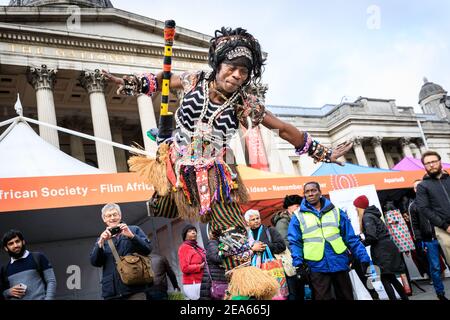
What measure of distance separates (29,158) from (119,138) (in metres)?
19.7

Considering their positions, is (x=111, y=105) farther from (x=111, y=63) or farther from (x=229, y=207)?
(x=229, y=207)

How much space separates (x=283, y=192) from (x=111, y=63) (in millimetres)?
16389

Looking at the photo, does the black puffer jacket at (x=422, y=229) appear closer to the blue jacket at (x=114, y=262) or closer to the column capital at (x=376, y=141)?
the blue jacket at (x=114, y=262)

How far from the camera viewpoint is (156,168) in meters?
2.64

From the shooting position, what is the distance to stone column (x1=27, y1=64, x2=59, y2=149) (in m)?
18.3

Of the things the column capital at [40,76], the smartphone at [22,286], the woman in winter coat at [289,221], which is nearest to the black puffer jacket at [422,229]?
the woman in winter coat at [289,221]

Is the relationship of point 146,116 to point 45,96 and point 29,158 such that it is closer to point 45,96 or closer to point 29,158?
point 45,96

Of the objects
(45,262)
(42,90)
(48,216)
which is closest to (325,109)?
(42,90)

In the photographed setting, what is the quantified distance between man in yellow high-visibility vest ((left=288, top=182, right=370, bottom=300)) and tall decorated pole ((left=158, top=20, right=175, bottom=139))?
2.60 m

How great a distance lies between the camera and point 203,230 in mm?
9336

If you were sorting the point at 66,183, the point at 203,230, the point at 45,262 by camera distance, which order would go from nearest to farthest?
the point at 45,262
the point at 66,183
the point at 203,230

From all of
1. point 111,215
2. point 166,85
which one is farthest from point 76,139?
point 166,85

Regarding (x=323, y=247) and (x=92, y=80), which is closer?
(x=323, y=247)

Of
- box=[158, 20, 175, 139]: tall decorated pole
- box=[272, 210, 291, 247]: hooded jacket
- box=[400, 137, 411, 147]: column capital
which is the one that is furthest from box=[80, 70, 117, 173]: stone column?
box=[400, 137, 411, 147]: column capital
